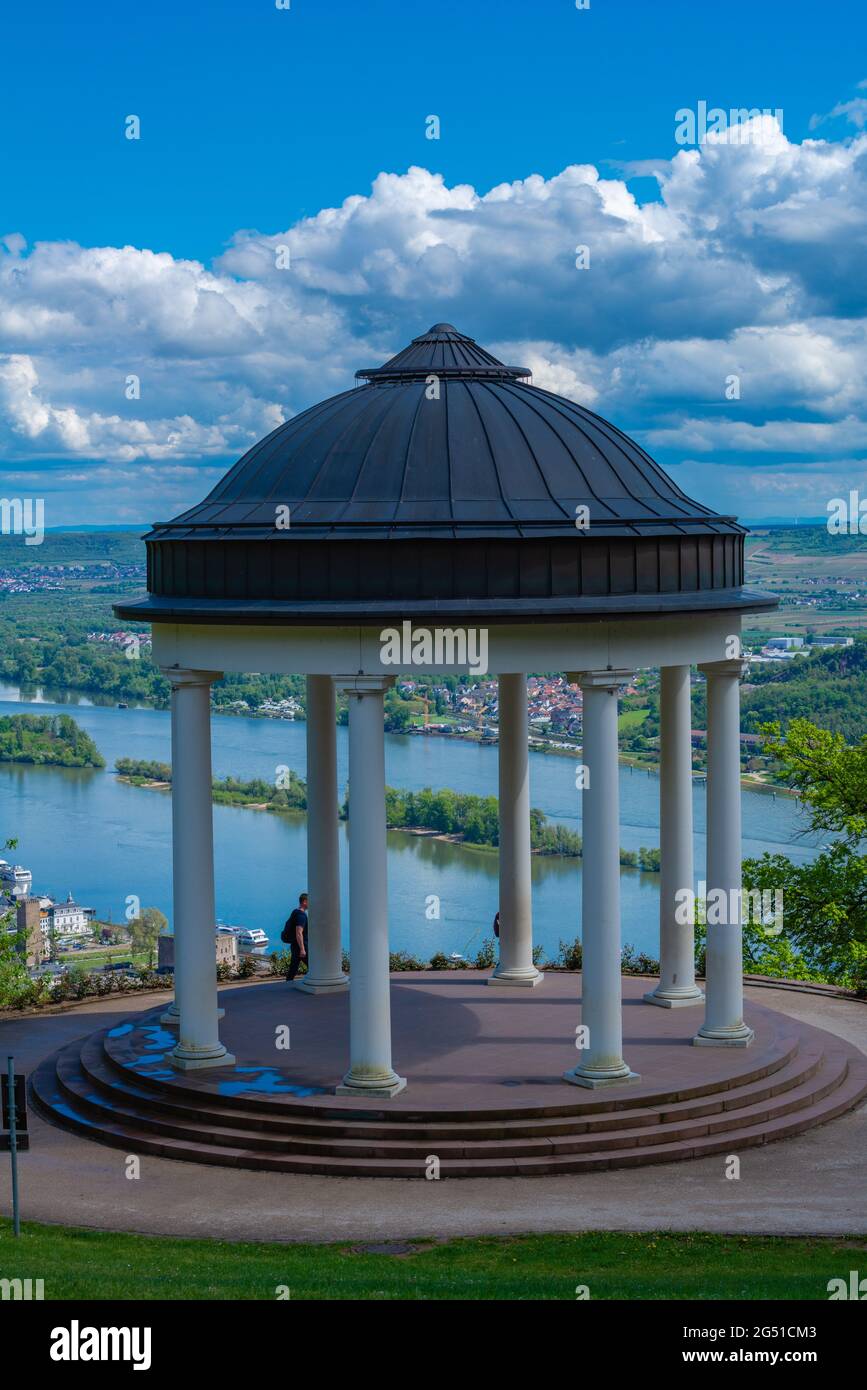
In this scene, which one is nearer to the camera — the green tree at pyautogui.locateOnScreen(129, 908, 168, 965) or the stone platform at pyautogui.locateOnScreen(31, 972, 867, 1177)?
the stone platform at pyautogui.locateOnScreen(31, 972, 867, 1177)

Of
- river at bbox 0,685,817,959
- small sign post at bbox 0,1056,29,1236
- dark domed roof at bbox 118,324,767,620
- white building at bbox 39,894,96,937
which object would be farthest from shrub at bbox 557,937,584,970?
white building at bbox 39,894,96,937

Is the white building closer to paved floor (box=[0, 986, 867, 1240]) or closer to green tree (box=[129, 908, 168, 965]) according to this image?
green tree (box=[129, 908, 168, 965])

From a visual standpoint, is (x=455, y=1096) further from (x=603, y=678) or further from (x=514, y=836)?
(x=514, y=836)

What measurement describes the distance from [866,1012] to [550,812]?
220 feet

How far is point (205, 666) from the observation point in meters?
21.0

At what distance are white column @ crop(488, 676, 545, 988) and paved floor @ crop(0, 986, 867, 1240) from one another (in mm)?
7468

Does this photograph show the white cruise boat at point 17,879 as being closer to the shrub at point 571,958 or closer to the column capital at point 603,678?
the shrub at point 571,958

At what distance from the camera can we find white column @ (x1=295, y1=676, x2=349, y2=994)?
25.7m

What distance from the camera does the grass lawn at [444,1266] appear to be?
13820 millimetres

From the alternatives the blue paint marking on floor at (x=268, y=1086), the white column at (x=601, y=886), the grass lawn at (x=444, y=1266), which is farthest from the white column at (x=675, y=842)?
the grass lawn at (x=444, y=1266)

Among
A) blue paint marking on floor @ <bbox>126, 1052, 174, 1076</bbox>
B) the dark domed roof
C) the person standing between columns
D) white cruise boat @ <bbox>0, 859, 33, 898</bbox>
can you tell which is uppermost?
the dark domed roof

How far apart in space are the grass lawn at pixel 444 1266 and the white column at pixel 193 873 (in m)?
4.74

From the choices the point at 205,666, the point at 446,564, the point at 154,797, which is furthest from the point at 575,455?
the point at 154,797

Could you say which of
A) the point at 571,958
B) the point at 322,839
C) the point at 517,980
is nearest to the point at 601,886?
the point at 322,839
